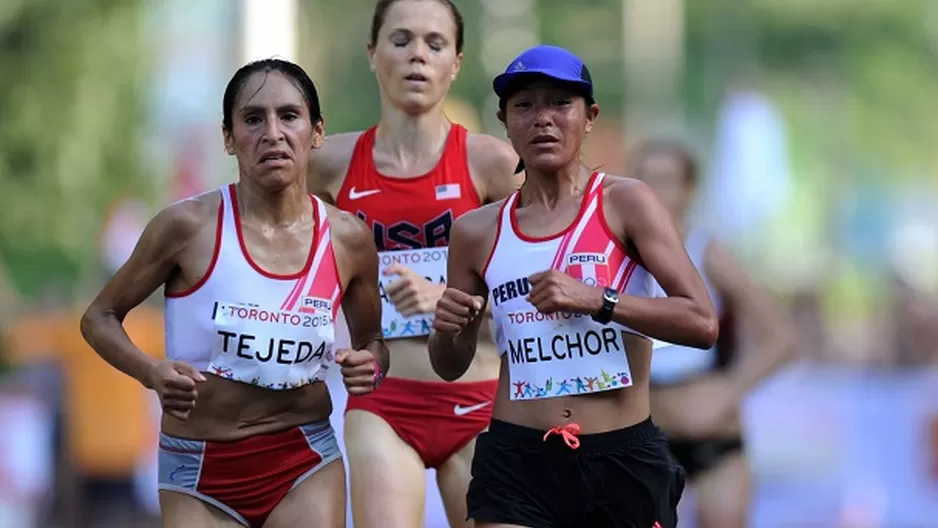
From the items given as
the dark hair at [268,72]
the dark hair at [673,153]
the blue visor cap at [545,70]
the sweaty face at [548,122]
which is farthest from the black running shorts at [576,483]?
the dark hair at [673,153]

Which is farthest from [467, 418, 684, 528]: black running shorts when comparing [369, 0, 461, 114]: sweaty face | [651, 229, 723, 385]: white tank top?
[651, 229, 723, 385]: white tank top

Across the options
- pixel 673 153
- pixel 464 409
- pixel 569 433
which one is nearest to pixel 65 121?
pixel 673 153

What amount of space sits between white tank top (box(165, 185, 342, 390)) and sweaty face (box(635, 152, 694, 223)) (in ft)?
10.3

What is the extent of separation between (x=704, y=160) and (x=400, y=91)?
109ft

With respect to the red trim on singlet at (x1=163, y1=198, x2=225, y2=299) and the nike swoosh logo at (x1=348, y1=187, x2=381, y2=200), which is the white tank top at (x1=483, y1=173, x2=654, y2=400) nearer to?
the red trim on singlet at (x1=163, y1=198, x2=225, y2=299)

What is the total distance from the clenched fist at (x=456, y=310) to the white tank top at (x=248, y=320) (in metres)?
0.44

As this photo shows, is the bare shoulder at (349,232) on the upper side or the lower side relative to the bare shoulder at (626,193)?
lower

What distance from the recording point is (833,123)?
158 ft

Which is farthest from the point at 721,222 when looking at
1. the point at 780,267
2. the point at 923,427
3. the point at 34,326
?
the point at 923,427

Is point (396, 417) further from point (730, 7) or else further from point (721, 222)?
point (730, 7)

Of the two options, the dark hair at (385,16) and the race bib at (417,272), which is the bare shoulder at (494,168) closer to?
the race bib at (417,272)

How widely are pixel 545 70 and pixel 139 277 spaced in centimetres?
151

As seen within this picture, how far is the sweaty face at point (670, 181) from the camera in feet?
29.8

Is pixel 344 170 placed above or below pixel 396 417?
above
